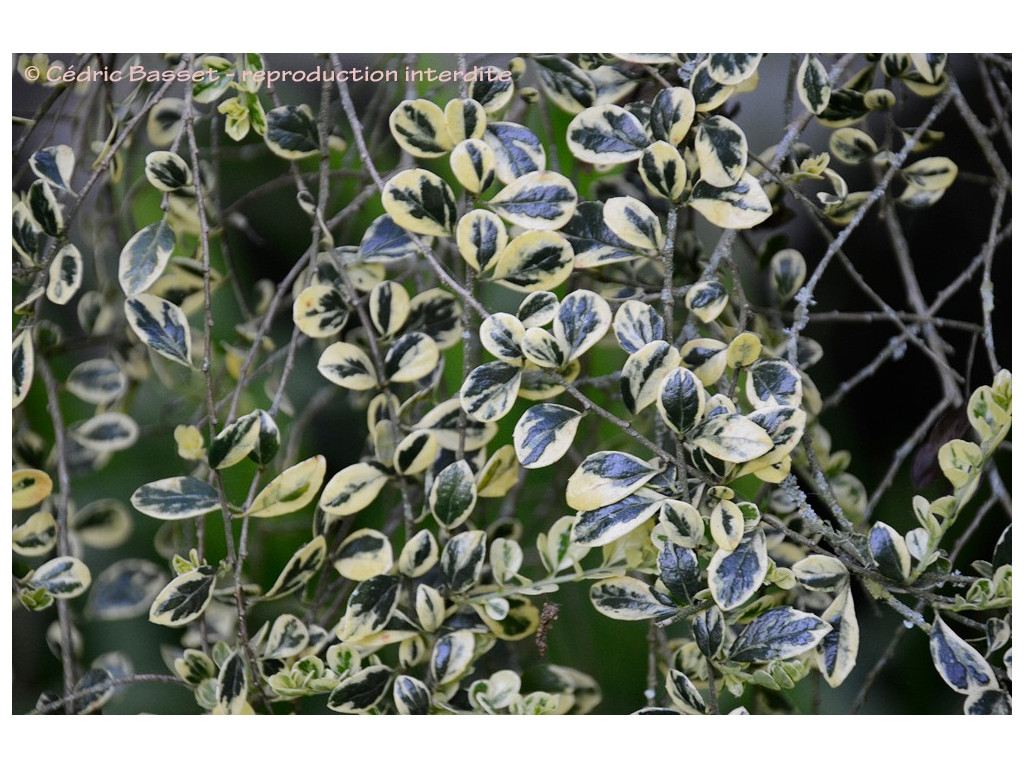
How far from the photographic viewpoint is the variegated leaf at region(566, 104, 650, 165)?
76cm

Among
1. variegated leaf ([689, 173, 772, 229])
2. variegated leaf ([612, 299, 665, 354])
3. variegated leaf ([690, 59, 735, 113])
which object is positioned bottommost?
variegated leaf ([612, 299, 665, 354])

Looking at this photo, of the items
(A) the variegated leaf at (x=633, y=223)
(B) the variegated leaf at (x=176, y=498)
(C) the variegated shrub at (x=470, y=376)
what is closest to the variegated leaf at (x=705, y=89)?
(C) the variegated shrub at (x=470, y=376)

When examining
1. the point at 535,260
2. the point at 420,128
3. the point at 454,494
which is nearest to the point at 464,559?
the point at 454,494

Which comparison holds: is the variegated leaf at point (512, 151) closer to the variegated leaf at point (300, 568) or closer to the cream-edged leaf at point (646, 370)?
the cream-edged leaf at point (646, 370)

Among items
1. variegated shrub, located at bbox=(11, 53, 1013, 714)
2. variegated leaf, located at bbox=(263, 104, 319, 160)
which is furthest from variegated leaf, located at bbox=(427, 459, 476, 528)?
variegated leaf, located at bbox=(263, 104, 319, 160)

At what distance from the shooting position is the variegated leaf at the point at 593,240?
760 mm

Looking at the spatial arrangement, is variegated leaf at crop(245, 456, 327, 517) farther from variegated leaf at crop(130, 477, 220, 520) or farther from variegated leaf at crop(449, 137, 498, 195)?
variegated leaf at crop(449, 137, 498, 195)

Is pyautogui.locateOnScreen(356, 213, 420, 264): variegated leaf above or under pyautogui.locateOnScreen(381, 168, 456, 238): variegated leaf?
under

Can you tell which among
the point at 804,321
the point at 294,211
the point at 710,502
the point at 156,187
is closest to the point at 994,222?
the point at 804,321

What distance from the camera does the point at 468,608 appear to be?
79cm

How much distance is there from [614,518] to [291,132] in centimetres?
46

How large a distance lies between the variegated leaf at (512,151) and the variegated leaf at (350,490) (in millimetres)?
296

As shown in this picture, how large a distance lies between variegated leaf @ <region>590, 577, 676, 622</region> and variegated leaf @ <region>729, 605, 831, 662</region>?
0.24ft

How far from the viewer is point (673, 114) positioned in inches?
29.5
